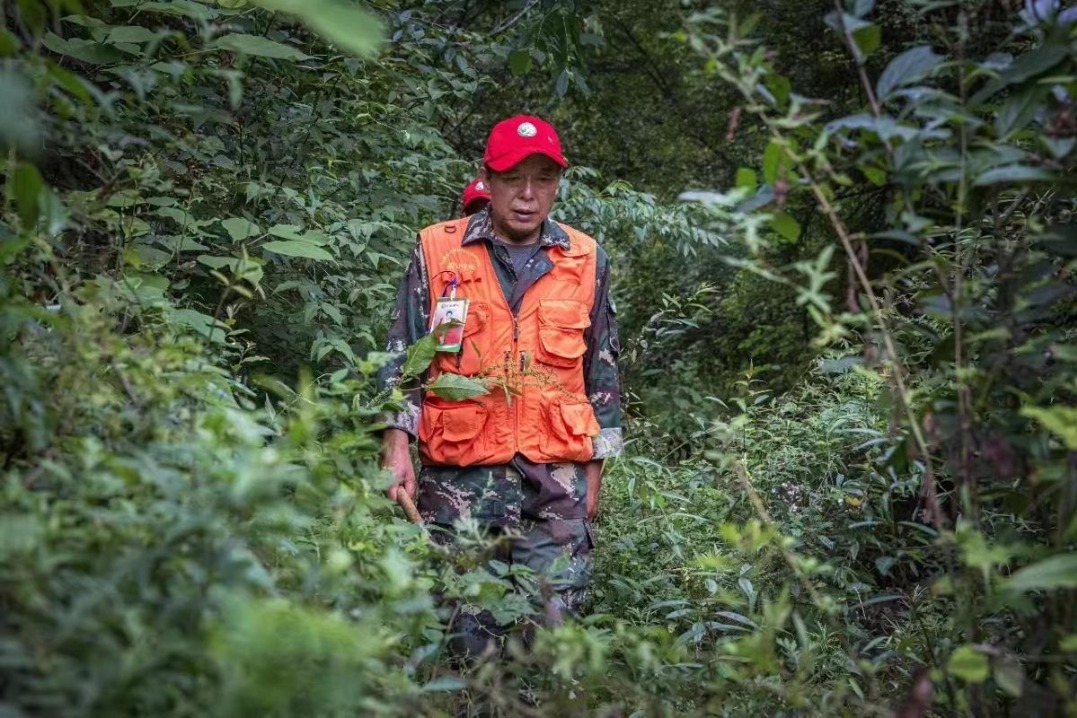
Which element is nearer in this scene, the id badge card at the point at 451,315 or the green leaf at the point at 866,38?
the green leaf at the point at 866,38

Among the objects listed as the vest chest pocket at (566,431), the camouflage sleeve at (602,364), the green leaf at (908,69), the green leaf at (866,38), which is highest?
the green leaf at (866,38)

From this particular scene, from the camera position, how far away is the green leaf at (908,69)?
2264 mm

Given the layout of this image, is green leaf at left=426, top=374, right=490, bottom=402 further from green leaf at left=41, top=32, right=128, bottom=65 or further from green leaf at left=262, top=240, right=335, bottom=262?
green leaf at left=41, top=32, right=128, bottom=65

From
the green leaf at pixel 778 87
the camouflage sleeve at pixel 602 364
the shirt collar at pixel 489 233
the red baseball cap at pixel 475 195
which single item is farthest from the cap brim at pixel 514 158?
the green leaf at pixel 778 87

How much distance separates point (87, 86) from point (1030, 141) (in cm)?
208

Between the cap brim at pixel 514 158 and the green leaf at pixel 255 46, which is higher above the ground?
the green leaf at pixel 255 46

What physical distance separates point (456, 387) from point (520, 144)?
108 cm

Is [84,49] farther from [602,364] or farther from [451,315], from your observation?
[602,364]

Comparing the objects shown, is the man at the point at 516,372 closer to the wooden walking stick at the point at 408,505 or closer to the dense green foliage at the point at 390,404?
the wooden walking stick at the point at 408,505

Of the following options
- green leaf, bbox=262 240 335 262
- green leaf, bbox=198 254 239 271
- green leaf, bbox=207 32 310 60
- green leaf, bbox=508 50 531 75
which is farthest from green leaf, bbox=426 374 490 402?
green leaf, bbox=508 50 531 75

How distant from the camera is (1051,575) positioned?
6.12 feet

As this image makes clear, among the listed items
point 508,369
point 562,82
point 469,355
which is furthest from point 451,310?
point 562,82

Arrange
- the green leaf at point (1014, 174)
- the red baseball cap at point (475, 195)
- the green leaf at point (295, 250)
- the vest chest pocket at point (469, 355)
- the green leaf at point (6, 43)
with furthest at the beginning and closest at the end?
the red baseball cap at point (475, 195), the vest chest pocket at point (469, 355), the green leaf at point (295, 250), the green leaf at point (1014, 174), the green leaf at point (6, 43)

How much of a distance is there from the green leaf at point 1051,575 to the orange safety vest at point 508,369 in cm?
238
